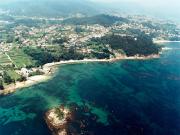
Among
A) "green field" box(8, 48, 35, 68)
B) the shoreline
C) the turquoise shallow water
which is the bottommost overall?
the turquoise shallow water

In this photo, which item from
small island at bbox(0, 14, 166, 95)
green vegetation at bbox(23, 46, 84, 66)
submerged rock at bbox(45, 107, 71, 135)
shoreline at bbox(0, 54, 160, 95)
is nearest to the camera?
submerged rock at bbox(45, 107, 71, 135)

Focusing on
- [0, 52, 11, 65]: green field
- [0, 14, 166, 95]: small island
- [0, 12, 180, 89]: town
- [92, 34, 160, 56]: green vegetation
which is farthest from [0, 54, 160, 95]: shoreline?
[0, 52, 11, 65]: green field

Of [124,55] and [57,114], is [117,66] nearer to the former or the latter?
[124,55]

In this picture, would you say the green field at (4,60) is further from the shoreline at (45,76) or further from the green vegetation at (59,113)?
the green vegetation at (59,113)

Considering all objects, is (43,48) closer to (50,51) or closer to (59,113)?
(50,51)

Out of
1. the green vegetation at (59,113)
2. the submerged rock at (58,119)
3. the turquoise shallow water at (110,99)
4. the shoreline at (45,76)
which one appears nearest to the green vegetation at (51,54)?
the shoreline at (45,76)

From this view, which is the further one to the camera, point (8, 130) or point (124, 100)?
point (124, 100)

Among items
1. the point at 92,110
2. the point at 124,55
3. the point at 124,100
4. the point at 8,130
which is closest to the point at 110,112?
the point at 92,110

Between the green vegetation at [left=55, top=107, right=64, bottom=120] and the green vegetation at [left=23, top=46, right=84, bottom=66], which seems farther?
the green vegetation at [left=23, top=46, right=84, bottom=66]

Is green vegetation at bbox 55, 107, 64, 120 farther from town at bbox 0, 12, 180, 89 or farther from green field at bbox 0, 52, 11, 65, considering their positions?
green field at bbox 0, 52, 11, 65
